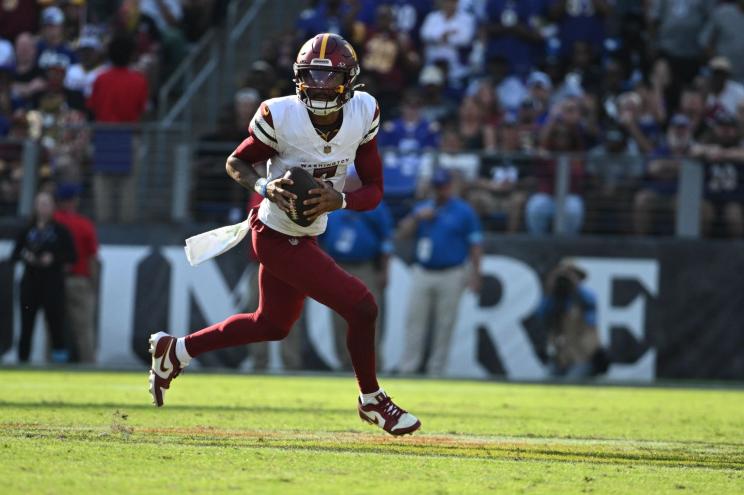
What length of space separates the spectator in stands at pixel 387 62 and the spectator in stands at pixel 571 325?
10.7ft

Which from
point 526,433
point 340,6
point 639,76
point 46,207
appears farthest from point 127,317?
point 526,433

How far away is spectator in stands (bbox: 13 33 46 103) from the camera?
18750mm

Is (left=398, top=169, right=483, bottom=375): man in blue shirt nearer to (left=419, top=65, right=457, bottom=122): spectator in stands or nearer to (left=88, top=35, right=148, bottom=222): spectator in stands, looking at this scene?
(left=419, top=65, right=457, bottom=122): spectator in stands

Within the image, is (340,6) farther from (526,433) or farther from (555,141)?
(526,433)

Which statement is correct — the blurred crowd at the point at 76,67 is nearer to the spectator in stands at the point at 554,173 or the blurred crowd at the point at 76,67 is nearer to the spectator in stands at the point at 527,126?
the spectator in stands at the point at 527,126

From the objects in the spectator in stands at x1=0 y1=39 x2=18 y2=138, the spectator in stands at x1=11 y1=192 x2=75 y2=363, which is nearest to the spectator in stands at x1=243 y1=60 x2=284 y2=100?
the spectator in stands at x1=11 y1=192 x2=75 y2=363

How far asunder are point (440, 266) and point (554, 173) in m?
1.70

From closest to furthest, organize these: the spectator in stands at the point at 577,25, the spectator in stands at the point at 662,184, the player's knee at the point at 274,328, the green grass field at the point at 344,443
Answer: the green grass field at the point at 344,443 < the player's knee at the point at 274,328 < the spectator in stands at the point at 662,184 < the spectator in stands at the point at 577,25

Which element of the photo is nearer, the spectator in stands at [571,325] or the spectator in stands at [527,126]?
the spectator in stands at [571,325]

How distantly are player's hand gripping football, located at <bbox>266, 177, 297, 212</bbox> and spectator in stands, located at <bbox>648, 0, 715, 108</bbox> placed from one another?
443 inches

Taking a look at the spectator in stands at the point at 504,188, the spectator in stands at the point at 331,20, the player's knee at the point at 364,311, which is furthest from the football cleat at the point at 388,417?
the spectator in stands at the point at 331,20

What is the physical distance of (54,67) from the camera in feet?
59.4

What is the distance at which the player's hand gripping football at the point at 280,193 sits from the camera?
24.4ft

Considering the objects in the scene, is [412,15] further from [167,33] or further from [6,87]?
[6,87]
